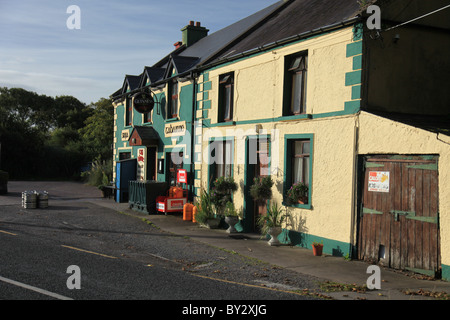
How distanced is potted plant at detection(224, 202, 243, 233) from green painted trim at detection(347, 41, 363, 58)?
239 inches

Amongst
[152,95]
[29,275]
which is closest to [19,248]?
[29,275]

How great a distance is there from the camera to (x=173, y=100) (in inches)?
747

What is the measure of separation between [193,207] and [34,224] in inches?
211

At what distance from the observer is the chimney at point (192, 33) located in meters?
24.0

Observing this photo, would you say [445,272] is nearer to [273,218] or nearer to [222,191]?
[273,218]

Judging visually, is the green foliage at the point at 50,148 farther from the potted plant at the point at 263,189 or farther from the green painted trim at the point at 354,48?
the green painted trim at the point at 354,48

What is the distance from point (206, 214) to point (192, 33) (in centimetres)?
1321

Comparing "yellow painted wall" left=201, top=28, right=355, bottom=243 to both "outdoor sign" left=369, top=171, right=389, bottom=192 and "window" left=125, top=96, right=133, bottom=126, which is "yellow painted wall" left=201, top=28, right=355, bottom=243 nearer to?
"outdoor sign" left=369, top=171, right=389, bottom=192

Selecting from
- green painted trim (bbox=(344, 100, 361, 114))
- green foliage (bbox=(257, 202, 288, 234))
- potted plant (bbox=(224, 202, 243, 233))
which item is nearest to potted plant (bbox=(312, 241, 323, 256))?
green foliage (bbox=(257, 202, 288, 234))

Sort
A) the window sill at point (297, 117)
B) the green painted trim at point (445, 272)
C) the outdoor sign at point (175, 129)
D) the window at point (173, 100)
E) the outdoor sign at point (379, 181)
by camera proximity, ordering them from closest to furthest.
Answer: the green painted trim at point (445, 272) < the outdoor sign at point (379, 181) < the window sill at point (297, 117) < the outdoor sign at point (175, 129) < the window at point (173, 100)

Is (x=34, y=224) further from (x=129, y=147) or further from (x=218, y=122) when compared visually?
(x=129, y=147)

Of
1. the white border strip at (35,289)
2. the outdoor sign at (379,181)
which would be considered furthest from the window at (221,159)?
the white border strip at (35,289)

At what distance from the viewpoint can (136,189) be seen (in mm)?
18125

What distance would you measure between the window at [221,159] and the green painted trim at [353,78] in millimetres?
5434
